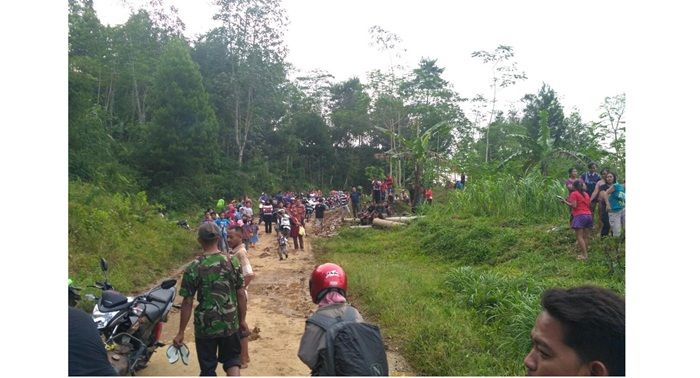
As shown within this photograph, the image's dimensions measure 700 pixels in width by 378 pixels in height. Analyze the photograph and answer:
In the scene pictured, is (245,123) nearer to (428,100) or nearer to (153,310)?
(428,100)

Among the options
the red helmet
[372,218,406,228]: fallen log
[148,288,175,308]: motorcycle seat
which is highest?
the red helmet

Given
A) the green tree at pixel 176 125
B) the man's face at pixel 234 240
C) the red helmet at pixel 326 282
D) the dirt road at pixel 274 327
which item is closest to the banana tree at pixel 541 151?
the dirt road at pixel 274 327

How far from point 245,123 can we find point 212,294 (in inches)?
1156

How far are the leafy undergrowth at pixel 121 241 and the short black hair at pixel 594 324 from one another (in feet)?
23.5

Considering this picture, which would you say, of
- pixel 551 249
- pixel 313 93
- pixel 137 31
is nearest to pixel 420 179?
pixel 551 249

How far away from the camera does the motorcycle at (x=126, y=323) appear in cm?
404

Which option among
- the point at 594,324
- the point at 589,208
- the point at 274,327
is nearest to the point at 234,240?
the point at 274,327

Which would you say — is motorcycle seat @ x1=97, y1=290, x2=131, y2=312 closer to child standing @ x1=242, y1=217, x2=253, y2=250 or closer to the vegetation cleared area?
the vegetation cleared area

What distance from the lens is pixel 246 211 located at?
14.3 metres

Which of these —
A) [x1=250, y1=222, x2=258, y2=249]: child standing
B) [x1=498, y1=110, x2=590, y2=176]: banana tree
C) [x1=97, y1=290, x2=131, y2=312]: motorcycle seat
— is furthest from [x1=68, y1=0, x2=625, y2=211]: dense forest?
[x1=97, y1=290, x2=131, y2=312]: motorcycle seat

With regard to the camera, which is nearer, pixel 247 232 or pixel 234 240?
pixel 234 240

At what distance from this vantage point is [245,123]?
1253 inches

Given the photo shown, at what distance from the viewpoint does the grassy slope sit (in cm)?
473

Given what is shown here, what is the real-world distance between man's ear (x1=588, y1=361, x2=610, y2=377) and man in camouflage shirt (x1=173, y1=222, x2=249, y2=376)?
2585 mm
